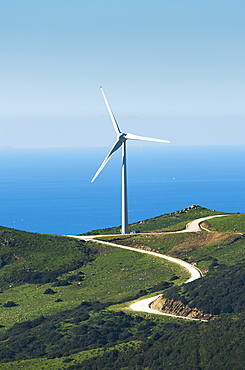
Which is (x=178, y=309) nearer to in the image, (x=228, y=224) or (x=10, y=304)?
(x=10, y=304)

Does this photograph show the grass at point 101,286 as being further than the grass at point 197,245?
No

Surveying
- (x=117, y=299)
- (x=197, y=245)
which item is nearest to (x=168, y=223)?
(x=197, y=245)

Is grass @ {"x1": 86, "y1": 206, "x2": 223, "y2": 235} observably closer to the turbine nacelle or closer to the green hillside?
the green hillside

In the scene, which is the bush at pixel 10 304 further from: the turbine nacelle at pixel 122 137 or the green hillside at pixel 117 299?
the turbine nacelle at pixel 122 137

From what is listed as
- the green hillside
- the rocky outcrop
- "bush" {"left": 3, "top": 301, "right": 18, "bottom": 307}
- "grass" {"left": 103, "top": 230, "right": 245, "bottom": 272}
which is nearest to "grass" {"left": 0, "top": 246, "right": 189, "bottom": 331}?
the green hillside

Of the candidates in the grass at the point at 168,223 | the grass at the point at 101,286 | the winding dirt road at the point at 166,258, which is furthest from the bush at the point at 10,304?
the grass at the point at 168,223

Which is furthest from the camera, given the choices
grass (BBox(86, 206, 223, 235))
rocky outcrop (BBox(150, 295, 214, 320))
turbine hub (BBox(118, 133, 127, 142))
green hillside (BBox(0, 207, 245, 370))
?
grass (BBox(86, 206, 223, 235))
